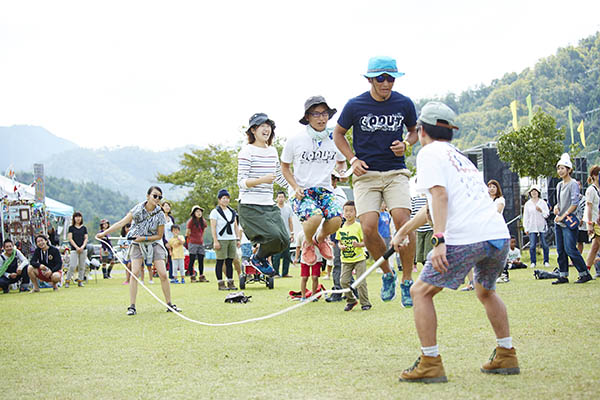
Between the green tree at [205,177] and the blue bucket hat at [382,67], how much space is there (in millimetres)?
35322

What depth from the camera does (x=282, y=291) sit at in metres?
12.6

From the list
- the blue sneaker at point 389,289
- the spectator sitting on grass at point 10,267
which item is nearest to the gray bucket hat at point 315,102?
the blue sneaker at point 389,289

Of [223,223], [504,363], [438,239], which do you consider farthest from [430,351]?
[223,223]

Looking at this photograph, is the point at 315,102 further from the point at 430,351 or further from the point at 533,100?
the point at 533,100

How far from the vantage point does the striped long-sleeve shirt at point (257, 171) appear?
328 inches

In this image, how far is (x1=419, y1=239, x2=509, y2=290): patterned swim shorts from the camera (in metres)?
4.07

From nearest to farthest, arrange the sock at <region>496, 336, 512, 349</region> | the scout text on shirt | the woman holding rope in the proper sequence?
the sock at <region>496, 336, 512, 349</region> < the scout text on shirt < the woman holding rope

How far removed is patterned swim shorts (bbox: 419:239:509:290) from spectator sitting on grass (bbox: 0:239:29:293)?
46.3 feet

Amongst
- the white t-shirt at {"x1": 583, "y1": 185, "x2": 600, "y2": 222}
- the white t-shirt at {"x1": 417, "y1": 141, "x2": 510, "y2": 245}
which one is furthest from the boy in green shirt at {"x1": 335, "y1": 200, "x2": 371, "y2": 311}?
the white t-shirt at {"x1": 417, "y1": 141, "x2": 510, "y2": 245}

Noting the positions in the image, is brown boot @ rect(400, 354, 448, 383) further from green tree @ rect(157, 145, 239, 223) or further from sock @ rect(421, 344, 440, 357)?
green tree @ rect(157, 145, 239, 223)

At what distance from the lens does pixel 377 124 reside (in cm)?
654

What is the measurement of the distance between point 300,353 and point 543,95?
145 meters

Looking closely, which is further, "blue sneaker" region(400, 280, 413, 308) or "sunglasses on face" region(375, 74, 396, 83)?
"blue sneaker" region(400, 280, 413, 308)

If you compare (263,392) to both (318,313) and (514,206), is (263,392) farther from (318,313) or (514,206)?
(514,206)
